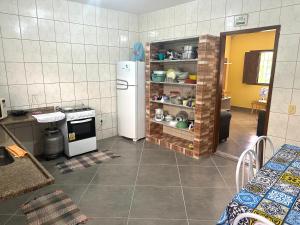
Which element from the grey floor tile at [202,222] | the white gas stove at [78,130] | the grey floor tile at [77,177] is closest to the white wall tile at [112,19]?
the white gas stove at [78,130]

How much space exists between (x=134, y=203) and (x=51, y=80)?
2.38 m

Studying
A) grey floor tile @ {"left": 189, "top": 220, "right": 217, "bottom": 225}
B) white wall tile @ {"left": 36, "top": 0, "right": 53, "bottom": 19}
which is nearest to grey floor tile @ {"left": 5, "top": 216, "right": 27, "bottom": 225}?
grey floor tile @ {"left": 189, "top": 220, "right": 217, "bottom": 225}

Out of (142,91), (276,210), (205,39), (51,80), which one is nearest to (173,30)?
(205,39)

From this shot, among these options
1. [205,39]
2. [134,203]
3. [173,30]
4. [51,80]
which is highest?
[173,30]

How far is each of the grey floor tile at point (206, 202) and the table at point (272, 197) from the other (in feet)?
2.97

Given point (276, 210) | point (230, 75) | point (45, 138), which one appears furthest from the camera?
point (230, 75)

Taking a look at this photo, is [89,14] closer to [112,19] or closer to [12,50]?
[112,19]

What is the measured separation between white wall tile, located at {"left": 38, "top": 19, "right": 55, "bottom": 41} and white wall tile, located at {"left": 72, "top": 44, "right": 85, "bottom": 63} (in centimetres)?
38

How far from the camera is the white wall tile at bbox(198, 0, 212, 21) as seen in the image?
3.27m

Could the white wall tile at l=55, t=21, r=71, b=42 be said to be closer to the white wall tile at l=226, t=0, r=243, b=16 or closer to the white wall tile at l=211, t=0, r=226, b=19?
the white wall tile at l=211, t=0, r=226, b=19

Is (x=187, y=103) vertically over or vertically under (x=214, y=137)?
over

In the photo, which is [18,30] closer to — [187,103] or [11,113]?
[11,113]

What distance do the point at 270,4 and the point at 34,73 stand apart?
343cm

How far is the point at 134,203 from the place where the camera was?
7.63 feet
